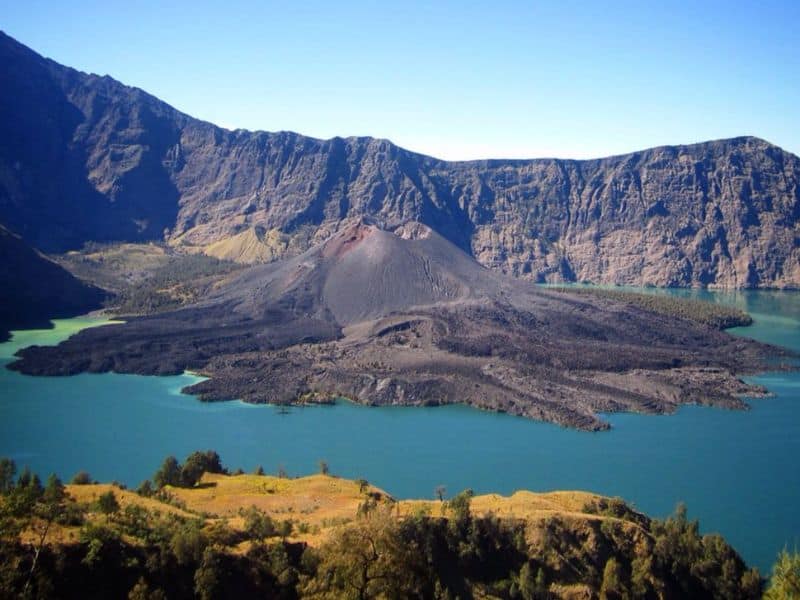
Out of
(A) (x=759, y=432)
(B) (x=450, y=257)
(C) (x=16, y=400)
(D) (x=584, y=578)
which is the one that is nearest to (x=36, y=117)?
(B) (x=450, y=257)

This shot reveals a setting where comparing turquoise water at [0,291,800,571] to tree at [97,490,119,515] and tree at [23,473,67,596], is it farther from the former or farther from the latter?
tree at [97,490,119,515]

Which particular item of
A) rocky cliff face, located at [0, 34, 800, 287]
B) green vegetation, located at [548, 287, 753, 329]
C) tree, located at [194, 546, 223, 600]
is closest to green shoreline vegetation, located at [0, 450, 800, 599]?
tree, located at [194, 546, 223, 600]

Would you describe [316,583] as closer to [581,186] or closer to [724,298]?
[724,298]

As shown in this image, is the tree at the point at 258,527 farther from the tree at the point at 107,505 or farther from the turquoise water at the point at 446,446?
the turquoise water at the point at 446,446

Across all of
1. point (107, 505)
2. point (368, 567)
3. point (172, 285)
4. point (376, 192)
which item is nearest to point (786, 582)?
point (368, 567)

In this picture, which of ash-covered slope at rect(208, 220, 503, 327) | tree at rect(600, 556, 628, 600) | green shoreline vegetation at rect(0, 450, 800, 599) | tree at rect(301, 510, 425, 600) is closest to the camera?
tree at rect(301, 510, 425, 600)

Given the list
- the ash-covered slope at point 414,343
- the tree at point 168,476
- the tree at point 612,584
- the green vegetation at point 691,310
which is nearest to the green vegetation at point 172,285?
the ash-covered slope at point 414,343
